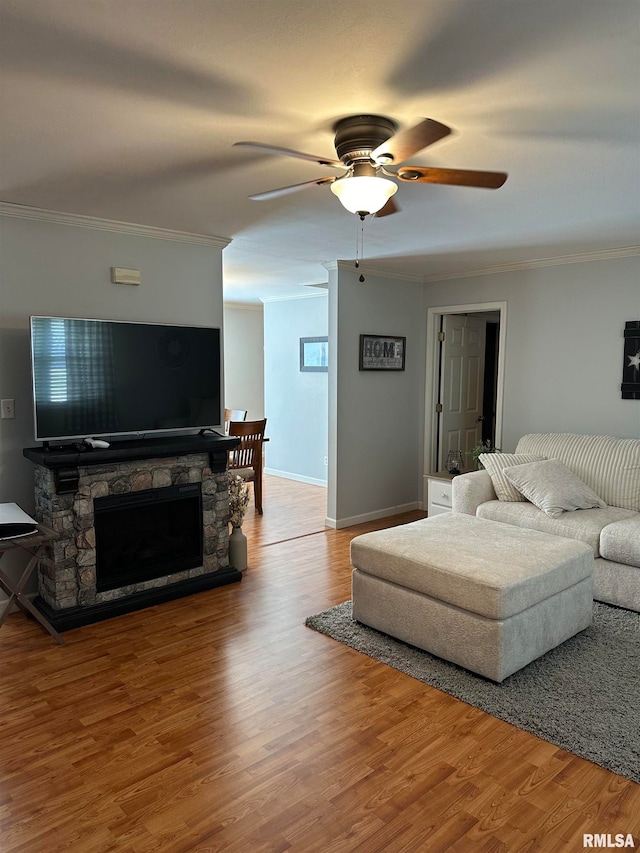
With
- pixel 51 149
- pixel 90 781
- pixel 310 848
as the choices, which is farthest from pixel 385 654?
pixel 51 149

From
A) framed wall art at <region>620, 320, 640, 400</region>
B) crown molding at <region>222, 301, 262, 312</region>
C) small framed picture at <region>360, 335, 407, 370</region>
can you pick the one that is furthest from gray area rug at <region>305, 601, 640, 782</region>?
crown molding at <region>222, 301, 262, 312</region>

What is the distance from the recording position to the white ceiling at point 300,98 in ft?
5.02

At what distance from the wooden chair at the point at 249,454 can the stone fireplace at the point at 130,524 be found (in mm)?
1701

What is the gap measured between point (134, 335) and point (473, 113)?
235 cm

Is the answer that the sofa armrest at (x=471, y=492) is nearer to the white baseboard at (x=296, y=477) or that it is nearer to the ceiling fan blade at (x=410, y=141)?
the ceiling fan blade at (x=410, y=141)

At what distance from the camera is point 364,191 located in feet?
7.06

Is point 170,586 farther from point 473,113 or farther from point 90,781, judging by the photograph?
point 473,113

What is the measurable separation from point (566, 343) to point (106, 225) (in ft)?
11.9

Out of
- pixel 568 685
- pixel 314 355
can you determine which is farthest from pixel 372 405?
pixel 568 685

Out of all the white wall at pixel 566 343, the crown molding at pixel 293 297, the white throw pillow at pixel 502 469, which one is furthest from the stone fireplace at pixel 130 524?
the crown molding at pixel 293 297

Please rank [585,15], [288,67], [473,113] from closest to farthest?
[585,15] < [288,67] < [473,113]

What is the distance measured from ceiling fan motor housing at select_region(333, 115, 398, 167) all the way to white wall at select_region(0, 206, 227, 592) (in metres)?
2.02

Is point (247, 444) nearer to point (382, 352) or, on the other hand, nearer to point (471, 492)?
point (382, 352)

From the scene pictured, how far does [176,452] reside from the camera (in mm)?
3707
